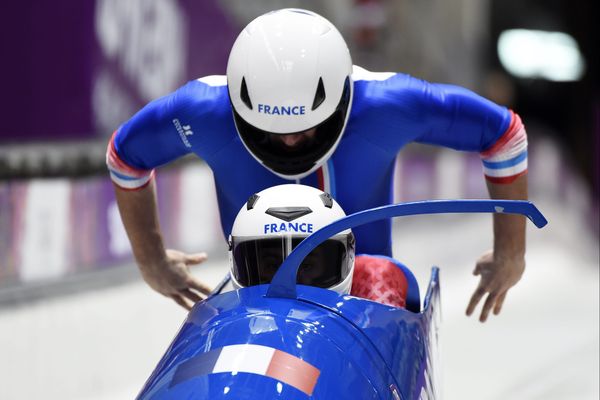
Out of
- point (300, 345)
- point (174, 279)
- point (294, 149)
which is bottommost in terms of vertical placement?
point (174, 279)

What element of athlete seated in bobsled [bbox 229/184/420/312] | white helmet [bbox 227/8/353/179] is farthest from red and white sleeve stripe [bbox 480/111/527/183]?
athlete seated in bobsled [bbox 229/184/420/312]

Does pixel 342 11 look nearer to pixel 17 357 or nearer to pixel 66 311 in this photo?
pixel 66 311

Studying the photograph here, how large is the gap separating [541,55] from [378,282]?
15.8 m

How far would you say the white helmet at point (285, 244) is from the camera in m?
2.46

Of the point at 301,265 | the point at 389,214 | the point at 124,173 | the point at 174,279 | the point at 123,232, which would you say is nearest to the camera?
the point at 389,214

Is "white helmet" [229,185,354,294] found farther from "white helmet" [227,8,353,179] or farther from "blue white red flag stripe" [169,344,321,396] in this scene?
"blue white red flag stripe" [169,344,321,396]

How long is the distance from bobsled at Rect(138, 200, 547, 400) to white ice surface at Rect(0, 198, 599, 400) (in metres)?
2.06

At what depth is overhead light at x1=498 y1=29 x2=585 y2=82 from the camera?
17797 mm

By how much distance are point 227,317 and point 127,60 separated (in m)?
5.43

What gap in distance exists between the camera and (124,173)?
340 centimetres

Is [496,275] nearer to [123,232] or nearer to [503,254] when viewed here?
[503,254]

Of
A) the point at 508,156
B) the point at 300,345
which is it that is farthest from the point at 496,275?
the point at 300,345

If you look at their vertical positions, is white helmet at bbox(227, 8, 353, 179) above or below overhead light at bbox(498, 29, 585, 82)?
above

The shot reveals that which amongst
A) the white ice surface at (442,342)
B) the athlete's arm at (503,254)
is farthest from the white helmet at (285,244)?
the white ice surface at (442,342)
